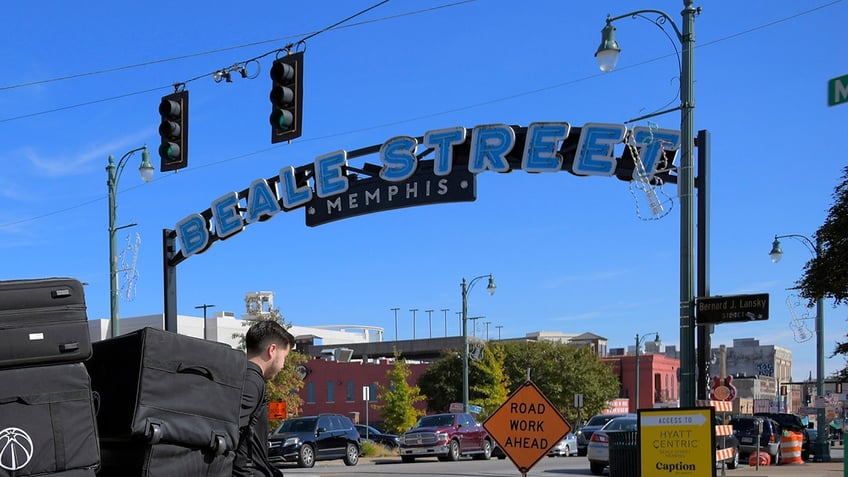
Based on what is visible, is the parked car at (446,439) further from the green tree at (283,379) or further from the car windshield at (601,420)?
the green tree at (283,379)

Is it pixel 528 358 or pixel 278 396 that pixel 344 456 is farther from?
pixel 528 358

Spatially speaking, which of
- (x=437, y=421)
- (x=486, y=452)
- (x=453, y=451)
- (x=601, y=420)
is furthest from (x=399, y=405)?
(x=601, y=420)

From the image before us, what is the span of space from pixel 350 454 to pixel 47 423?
27.2 metres

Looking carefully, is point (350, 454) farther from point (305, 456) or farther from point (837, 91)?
point (837, 91)

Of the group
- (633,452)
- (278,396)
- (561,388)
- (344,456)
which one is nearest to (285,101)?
(633,452)

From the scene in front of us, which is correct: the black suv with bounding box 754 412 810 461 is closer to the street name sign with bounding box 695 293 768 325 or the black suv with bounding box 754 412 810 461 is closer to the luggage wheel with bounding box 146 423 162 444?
the street name sign with bounding box 695 293 768 325

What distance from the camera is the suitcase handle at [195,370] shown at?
16.2 feet

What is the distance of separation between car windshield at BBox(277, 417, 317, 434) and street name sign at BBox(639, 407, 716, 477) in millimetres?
17677

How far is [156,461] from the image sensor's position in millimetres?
4812

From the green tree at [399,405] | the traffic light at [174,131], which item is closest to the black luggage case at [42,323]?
the traffic light at [174,131]

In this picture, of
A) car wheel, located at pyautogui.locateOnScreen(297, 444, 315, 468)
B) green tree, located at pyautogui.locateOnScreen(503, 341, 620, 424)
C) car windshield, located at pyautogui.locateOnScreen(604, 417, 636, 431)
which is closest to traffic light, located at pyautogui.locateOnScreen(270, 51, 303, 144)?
car windshield, located at pyautogui.locateOnScreen(604, 417, 636, 431)

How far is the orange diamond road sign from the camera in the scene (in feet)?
38.7

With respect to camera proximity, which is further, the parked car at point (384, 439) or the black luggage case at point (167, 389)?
the parked car at point (384, 439)

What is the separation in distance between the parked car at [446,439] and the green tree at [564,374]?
102ft
